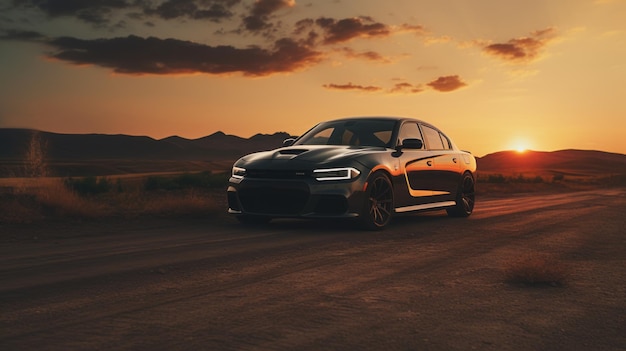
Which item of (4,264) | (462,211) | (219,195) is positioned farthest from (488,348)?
(219,195)

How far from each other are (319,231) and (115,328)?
6098 mm

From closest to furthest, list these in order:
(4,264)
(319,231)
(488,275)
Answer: (488,275), (4,264), (319,231)

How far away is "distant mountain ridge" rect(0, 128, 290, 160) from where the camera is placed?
163875mm

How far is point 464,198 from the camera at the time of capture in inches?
527

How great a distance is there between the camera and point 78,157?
525 feet

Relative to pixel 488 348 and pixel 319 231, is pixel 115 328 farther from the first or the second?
pixel 319 231

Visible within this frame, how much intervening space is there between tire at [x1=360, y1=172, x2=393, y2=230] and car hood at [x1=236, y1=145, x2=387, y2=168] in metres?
0.47

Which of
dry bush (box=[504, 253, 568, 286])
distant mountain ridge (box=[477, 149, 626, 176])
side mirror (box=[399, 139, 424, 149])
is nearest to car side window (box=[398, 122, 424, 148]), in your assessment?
side mirror (box=[399, 139, 424, 149])

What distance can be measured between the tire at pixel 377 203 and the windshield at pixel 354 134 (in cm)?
88

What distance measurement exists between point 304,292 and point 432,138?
762 cm

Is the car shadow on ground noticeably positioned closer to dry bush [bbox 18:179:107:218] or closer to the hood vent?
the hood vent

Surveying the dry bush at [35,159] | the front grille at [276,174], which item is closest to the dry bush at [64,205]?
the dry bush at [35,159]

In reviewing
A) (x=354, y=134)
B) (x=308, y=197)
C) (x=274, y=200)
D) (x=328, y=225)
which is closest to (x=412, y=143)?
(x=354, y=134)

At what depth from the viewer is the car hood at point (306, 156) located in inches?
398
